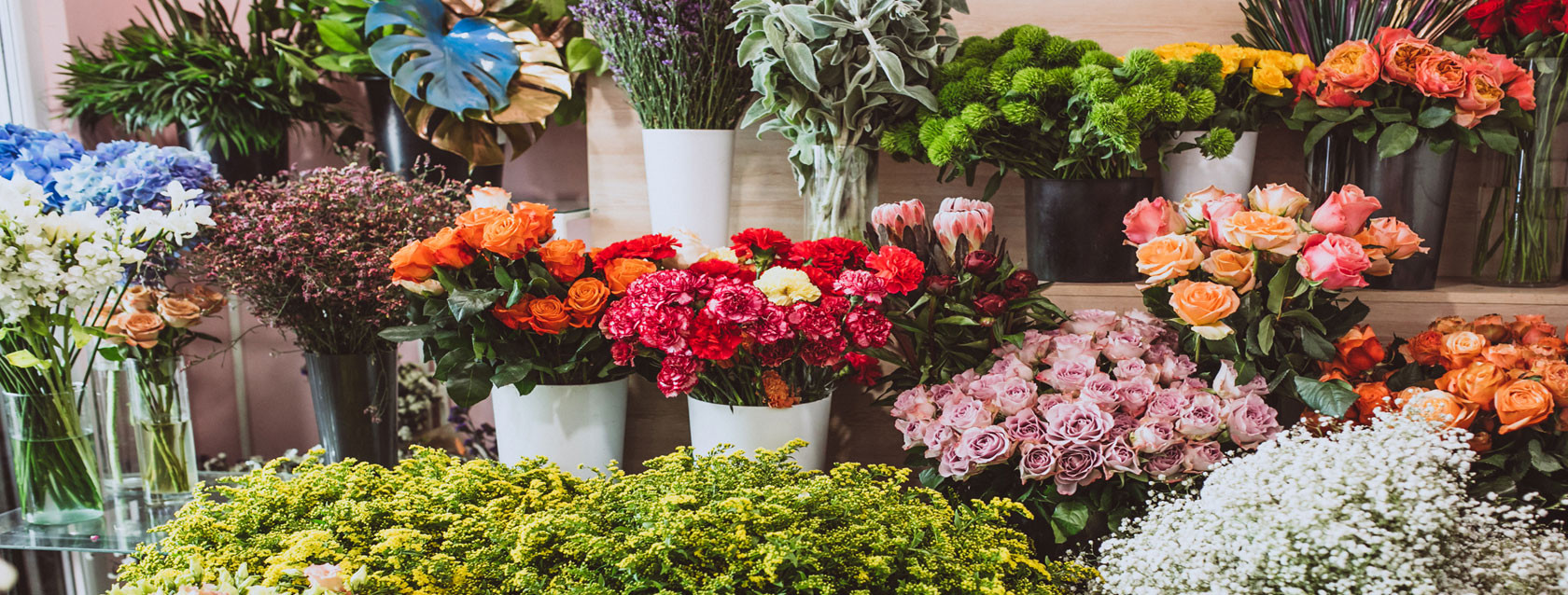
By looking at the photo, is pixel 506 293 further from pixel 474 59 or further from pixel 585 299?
pixel 474 59

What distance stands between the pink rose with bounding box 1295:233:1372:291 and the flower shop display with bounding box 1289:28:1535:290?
249 millimetres

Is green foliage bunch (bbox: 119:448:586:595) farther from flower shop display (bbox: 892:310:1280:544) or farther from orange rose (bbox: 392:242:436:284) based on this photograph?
flower shop display (bbox: 892:310:1280:544)

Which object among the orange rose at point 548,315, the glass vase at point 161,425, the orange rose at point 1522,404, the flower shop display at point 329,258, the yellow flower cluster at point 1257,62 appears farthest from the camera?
the glass vase at point 161,425

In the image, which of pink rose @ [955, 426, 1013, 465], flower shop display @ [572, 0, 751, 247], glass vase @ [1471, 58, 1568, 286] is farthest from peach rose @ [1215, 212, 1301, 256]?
flower shop display @ [572, 0, 751, 247]

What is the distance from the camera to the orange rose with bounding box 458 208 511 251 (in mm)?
1131

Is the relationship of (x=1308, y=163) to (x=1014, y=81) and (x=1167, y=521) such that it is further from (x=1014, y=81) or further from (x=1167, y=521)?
(x=1167, y=521)

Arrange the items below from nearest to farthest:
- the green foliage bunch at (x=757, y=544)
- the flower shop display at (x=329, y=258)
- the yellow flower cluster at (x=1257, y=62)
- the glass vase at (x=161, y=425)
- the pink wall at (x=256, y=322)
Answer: the green foliage bunch at (x=757, y=544)
the yellow flower cluster at (x=1257, y=62)
the flower shop display at (x=329, y=258)
the glass vase at (x=161, y=425)
the pink wall at (x=256, y=322)

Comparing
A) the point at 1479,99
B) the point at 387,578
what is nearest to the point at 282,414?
the point at 387,578

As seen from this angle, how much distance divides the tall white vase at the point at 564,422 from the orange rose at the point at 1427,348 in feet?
3.49

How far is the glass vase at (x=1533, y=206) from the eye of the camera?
4.19ft

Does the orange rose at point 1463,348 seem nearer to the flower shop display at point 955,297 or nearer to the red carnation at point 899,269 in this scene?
the flower shop display at point 955,297

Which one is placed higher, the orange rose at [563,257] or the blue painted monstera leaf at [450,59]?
the blue painted monstera leaf at [450,59]

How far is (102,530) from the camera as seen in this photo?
4.73ft

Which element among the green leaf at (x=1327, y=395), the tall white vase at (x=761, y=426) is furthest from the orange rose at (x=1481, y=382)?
the tall white vase at (x=761, y=426)
